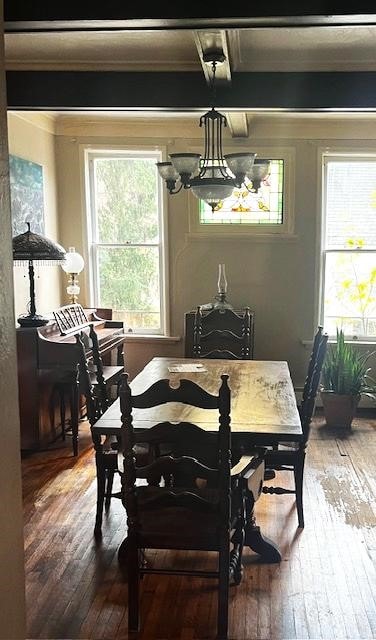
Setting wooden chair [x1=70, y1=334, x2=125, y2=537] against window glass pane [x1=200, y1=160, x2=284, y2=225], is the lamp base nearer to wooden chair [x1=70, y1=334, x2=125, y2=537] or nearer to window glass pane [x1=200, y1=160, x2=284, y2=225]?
wooden chair [x1=70, y1=334, x2=125, y2=537]

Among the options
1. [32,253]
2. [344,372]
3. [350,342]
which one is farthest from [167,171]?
[350,342]

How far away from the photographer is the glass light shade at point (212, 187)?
307 centimetres

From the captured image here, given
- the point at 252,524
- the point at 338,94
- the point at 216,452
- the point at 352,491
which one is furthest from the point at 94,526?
the point at 338,94

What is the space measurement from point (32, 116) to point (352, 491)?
391cm

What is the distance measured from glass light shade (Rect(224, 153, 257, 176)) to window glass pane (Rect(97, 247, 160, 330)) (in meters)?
2.55

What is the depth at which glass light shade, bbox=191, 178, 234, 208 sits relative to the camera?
307 centimetres

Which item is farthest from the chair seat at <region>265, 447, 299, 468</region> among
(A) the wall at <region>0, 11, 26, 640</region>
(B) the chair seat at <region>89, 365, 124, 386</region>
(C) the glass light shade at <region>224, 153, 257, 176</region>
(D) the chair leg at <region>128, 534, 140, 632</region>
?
(A) the wall at <region>0, 11, 26, 640</region>

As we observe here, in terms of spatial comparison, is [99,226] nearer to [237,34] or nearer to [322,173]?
[322,173]

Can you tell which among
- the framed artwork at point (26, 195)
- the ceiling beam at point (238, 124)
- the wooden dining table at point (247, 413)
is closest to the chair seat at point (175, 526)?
the wooden dining table at point (247, 413)

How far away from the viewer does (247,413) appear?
8.94 ft

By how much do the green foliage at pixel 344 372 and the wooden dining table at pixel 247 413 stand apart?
1.49 meters

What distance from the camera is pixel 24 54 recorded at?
3502 mm

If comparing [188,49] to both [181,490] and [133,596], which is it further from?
[133,596]

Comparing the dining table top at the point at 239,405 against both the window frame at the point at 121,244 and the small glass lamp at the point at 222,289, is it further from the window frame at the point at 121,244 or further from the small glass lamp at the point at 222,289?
the window frame at the point at 121,244
